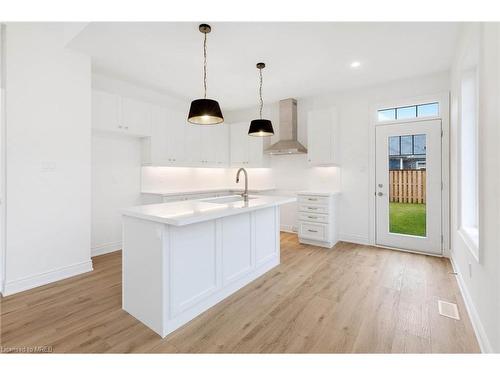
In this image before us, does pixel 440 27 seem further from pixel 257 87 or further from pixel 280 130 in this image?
pixel 280 130

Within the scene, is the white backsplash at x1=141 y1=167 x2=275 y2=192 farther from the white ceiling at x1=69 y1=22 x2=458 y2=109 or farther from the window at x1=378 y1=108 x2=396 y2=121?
the window at x1=378 y1=108 x2=396 y2=121

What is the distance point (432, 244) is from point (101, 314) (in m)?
4.47

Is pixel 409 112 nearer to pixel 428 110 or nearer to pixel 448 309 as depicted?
pixel 428 110

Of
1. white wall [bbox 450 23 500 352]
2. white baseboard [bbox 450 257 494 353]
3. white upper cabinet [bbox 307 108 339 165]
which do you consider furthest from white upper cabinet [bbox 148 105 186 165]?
white baseboard [bbox 450 257 494 353]

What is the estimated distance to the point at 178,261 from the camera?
201 cm

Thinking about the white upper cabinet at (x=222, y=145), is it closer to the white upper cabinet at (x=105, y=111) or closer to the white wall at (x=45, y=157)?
the white upper cabinet at (x=105, y=111)

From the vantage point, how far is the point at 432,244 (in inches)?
151

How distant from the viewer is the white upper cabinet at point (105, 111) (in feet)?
11.8

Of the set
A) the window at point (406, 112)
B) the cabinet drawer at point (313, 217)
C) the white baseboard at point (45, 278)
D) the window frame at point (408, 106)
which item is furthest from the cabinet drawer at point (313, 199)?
the white baseboard at point (45, 278)

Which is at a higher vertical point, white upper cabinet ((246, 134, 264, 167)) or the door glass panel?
white upper cabinet ((246, 134, 264, 167))

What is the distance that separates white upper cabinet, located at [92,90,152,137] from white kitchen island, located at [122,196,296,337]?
219 cm

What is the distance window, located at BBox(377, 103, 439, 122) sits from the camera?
3.84 metres

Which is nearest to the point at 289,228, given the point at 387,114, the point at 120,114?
the point at 387,114

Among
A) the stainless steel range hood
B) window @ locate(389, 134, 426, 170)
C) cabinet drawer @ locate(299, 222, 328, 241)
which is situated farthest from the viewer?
the stainless steel range hood
